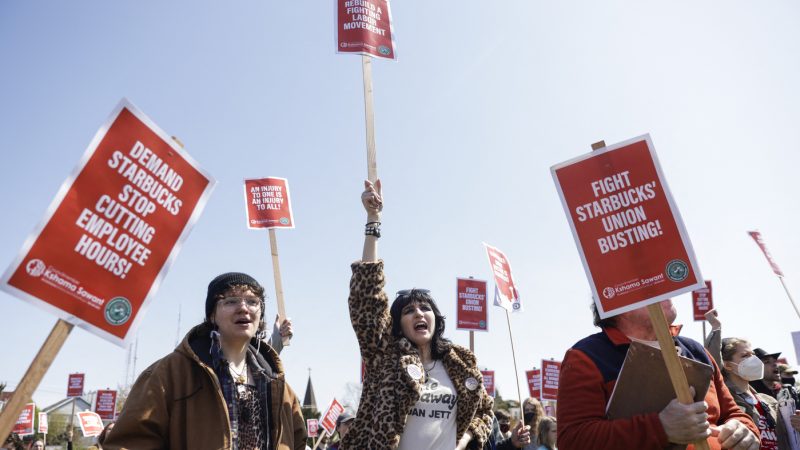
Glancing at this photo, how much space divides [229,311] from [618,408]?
1889 millimetres

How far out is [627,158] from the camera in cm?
276

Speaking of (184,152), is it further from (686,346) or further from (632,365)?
(686,346)

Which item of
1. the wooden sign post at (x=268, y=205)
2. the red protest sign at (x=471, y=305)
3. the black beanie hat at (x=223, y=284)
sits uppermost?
the wooden sign post at (x=268, y=205)

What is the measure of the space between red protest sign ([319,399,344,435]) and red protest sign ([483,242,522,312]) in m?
7.72

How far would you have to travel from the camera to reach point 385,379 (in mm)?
3291

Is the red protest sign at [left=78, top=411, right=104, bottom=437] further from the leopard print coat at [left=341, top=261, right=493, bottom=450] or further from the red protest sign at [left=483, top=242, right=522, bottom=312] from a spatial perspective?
the leopard print coat at [left=341, top=261, right=493, bottom=450]

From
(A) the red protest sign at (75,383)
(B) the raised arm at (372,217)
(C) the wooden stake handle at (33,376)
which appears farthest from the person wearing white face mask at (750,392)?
(A) the red protest sign at (75,383)

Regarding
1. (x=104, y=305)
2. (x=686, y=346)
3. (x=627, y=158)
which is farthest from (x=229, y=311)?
(x=686, y=346)

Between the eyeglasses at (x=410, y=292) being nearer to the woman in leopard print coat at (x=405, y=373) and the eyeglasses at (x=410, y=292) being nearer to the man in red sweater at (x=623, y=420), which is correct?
the woman in leopard print coat at (x=405, y=373)

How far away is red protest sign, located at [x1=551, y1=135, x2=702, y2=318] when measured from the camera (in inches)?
102

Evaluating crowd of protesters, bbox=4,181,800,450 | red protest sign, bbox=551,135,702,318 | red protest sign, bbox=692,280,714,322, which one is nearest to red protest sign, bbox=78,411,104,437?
crowd of protesters, bbox=4,181,800,450

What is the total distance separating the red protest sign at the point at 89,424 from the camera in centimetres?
1172

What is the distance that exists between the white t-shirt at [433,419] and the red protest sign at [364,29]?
3.07 m

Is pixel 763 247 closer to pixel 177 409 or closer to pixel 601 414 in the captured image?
pixel 601 414
